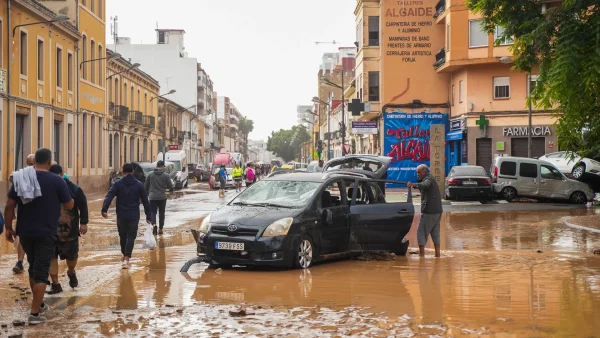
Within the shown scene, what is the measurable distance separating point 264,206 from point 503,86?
110ft

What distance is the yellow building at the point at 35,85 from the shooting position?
32.7 m

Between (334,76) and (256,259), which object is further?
(334,76)

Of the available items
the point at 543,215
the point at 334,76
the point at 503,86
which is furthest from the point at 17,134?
the point at 334,76

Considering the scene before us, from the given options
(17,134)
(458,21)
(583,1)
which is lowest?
(17,134)

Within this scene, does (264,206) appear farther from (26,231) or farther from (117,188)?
(26,231)

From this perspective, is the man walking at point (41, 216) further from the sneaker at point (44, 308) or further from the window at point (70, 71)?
the window at point (70, 71)

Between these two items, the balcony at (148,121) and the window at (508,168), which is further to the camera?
the balcony at (148,121)

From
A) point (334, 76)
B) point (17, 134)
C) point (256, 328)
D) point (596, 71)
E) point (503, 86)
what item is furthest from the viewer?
point (334, 76)

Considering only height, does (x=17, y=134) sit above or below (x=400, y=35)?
below

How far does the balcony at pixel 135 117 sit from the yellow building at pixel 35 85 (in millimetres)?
17539

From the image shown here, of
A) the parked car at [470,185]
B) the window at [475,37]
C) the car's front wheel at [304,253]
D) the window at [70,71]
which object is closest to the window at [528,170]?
the parked car at [470,185]

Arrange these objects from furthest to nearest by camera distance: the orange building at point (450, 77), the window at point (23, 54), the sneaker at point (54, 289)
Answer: the orange building at point (450, 77) → the window at point (23, 54) → the sneaker at point (54, 289)

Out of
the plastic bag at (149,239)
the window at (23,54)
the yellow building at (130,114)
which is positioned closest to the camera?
the plastic bag at (149,239)

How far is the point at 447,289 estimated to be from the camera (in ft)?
35.6
